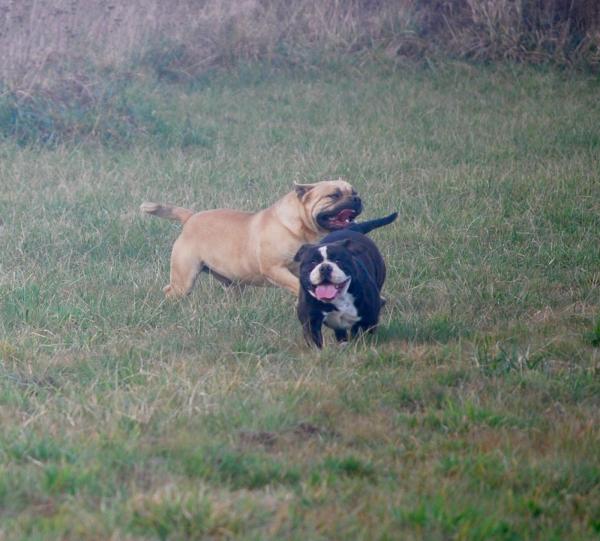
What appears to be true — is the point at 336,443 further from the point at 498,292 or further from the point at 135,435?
the point at 498,292

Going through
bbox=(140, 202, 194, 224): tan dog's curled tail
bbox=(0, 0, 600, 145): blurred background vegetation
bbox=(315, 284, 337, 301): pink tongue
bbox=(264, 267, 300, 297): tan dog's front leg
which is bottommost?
bbox=(0, 0, 600, 145): blurred background vegetation

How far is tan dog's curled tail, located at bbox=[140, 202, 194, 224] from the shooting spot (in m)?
A: 7.75

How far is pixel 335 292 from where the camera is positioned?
594 centimetres

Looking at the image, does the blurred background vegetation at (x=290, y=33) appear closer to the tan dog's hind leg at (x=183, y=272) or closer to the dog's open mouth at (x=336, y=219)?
the tan dog's hind leg at (x=183, y=272)

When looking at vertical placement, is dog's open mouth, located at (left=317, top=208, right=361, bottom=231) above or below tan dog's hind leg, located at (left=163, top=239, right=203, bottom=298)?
above

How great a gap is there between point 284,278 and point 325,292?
1270mm

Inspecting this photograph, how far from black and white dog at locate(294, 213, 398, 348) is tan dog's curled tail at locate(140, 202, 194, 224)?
175cm

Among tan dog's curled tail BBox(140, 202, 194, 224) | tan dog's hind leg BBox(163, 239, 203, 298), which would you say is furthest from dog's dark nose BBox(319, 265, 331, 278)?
tan dog's curled tail BBox(140, 202, 194, 224)

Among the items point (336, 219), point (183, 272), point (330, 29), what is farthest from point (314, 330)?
point (330, 29)

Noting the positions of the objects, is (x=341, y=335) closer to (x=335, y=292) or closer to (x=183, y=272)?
(x=335, y=292)

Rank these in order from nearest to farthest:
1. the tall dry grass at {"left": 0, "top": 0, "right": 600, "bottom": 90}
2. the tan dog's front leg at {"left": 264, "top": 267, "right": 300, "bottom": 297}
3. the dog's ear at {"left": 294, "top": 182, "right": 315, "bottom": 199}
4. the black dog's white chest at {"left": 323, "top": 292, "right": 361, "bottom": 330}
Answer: the black dog's white chest at {"left": 323, "top": 292, "right": 361, "bottom": 330}, the tan dog's front leg at {"left": 264, "top": 267, "right": 300, "bottom": 297}, the dog's ear at {"left": 294, "top": 182, "right": 315, "bottom": 199}, the tall dry grass at {"left": 0, "top": 0, "right": 600, "bottom": 90}

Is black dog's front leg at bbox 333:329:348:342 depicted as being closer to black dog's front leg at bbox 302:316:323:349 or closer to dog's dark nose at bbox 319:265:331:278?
black dog's front leg at bbox 302:316:323:349

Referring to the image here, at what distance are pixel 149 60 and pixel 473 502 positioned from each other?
12.3 meters

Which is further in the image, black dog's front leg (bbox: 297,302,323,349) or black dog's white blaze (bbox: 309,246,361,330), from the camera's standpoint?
black dog's front leg (bbox: 297,302,323,349)
